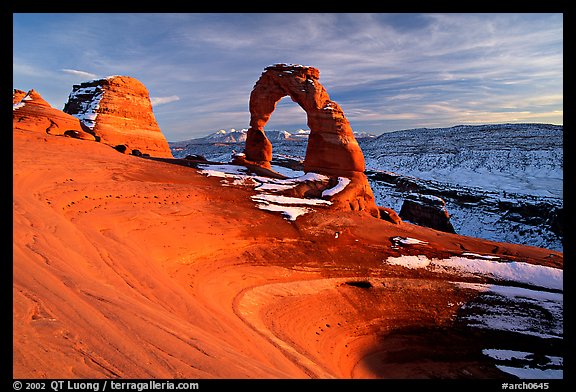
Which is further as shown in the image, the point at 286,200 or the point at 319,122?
the point at 319,122

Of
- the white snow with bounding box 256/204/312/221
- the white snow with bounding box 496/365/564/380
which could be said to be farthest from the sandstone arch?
the white snow with bounding box 496/365/564/380

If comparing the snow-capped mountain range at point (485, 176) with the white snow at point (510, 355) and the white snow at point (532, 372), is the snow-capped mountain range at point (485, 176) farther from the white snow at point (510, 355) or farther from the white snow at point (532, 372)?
the white snow at point (532, 372)

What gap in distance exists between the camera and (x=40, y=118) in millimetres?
18297

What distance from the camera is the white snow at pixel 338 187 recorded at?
1638 centimetres

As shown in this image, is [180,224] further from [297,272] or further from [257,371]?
[257,371]

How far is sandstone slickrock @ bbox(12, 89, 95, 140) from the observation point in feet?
56.3

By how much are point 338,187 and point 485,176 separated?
45.9 meters

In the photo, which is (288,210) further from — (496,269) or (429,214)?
(429,214)

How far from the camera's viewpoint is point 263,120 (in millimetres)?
25844

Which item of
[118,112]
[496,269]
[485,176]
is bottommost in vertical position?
[496,269]

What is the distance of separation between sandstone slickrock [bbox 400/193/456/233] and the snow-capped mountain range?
6916 mm

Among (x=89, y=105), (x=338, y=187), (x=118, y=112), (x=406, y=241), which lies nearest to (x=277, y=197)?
(x=338, y=187)

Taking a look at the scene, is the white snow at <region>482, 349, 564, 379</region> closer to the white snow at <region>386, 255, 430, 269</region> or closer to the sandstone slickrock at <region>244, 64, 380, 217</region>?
the white snow at <region>386, 255, 430, 269</region>

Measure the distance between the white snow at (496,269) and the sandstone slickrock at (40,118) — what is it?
19.6 metres
